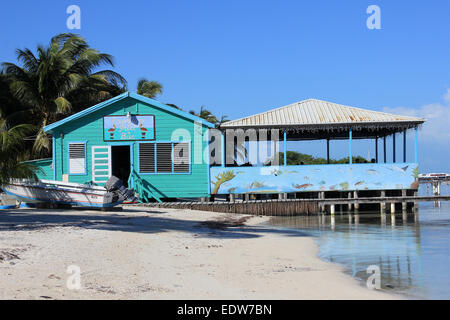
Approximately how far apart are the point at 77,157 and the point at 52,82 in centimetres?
639

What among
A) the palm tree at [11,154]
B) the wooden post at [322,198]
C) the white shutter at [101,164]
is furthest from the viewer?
the wooden post at [322,198]

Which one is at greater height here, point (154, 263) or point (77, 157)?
point (77, 157)

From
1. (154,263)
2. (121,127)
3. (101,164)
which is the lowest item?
(154,263)

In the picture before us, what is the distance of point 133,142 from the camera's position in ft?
73.8

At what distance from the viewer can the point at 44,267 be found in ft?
25.8

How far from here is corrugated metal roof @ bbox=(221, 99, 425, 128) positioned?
22.1 meters

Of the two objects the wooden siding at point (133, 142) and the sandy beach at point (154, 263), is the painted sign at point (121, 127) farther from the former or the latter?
the sandy beach at point (154, 263)

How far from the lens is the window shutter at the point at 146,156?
2238 cm

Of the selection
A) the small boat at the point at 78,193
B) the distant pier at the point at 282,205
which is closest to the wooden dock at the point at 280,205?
the distant pier at the point at 282,205

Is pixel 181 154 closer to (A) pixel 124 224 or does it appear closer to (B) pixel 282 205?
(B) pixel 282 205

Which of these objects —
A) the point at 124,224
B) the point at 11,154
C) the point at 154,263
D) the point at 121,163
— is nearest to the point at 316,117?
the point at 121,163

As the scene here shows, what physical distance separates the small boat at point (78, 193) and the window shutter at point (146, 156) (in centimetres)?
324
